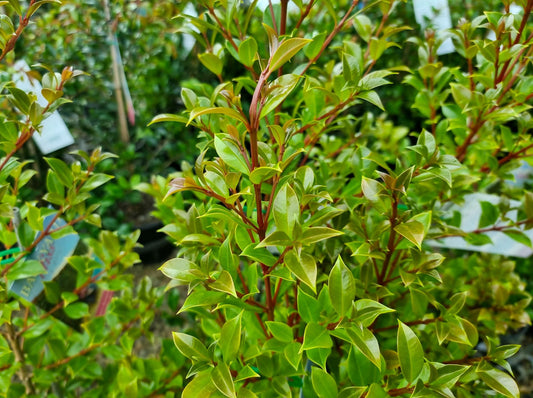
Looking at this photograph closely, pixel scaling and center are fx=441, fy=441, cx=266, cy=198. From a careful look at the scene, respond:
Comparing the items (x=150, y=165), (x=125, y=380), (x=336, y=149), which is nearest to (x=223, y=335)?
(x=125, y=380)

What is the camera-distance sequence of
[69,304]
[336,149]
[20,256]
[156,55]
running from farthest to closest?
1. [156,55]
2. [336,149]
3. [69,304]
4. [20,256]

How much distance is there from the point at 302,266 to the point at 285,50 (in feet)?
0.69

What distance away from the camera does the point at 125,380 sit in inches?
32.1

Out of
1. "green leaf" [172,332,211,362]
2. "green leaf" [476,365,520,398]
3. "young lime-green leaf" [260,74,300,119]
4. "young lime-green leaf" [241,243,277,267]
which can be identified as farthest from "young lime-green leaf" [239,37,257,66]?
"green leaf" [476,365,520,398]

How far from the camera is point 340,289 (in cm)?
47

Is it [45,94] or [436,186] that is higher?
[45,94]

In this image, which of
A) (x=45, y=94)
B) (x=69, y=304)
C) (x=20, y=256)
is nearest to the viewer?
(x=45, y=94)

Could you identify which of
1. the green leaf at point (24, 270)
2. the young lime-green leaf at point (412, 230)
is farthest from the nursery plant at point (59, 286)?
the young lime-green leaf at point (412, 230)

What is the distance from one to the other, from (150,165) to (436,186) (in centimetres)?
166

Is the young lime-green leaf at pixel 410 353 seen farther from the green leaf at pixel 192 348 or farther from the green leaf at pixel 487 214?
the green leaf at pixel 487 214

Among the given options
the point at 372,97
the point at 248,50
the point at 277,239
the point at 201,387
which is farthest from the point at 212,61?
the point at 201,387

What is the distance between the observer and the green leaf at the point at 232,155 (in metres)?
0.46

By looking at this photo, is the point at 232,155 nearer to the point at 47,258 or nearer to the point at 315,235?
the point at 315,235

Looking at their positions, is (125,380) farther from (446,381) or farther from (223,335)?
(446,381)
